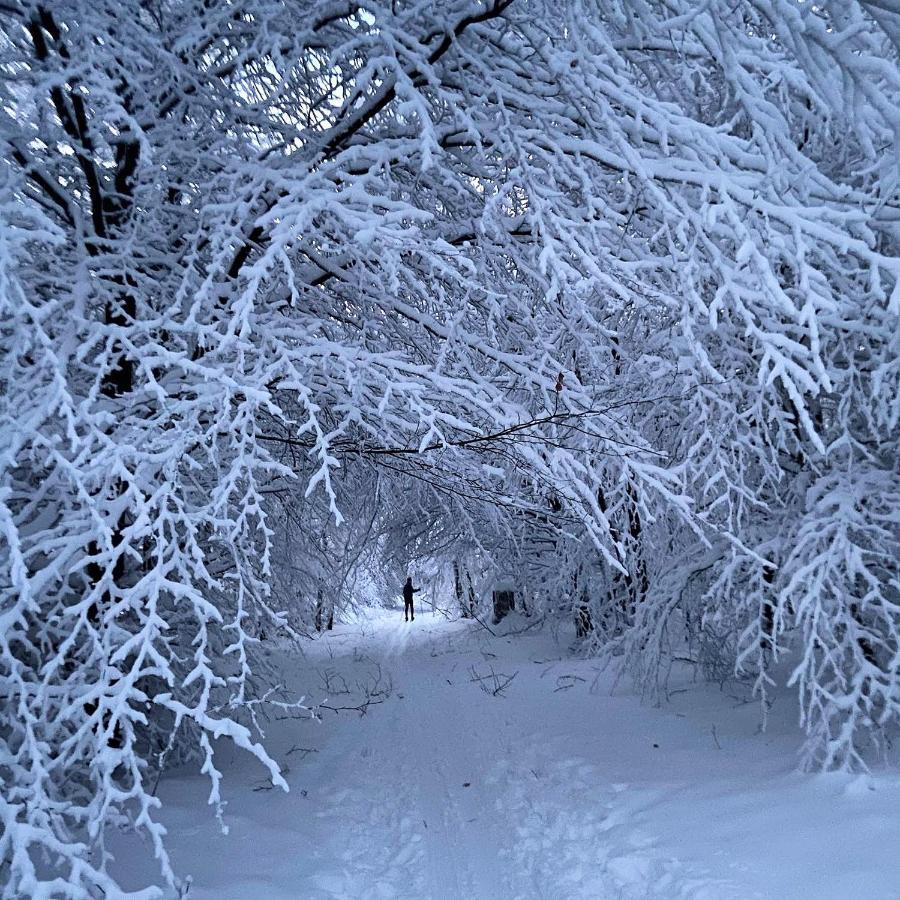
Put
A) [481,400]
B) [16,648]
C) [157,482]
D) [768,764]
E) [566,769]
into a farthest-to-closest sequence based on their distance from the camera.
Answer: [566,769], [768,764], [16,648], [481,400], [157,482]

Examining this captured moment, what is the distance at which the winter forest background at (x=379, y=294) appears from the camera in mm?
2793

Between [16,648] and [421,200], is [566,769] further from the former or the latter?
[421,200]

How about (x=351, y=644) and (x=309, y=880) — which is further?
(x=351, y=644)

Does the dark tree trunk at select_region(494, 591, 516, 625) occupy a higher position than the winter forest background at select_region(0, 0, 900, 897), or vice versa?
the winter forest background at select_region(0, 0, 900, 897)

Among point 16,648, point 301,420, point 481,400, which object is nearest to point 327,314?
point 301,420

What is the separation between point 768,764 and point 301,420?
175 inches

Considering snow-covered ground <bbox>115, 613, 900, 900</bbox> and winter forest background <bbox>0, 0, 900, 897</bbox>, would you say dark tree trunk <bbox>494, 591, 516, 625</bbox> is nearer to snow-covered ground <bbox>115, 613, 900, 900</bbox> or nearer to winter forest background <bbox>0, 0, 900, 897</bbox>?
snow-covered ground <bbox>115, 613, 900, 900</bbox>

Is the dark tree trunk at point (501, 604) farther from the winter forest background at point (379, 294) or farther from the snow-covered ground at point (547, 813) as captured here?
the winter forest background at point (379, 294)

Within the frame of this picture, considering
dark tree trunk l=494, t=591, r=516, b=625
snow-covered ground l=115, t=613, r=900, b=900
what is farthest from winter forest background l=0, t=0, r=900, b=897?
dark tree trunk l=494, t=591, r=516, b=625

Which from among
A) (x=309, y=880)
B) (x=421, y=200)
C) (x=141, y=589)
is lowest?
(x=309, y=880)

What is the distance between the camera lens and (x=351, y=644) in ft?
64.5

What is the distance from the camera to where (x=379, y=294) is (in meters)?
4.71

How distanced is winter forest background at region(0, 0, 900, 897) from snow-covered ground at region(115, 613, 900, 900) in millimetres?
607

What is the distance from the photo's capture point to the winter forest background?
2793 millimetres
